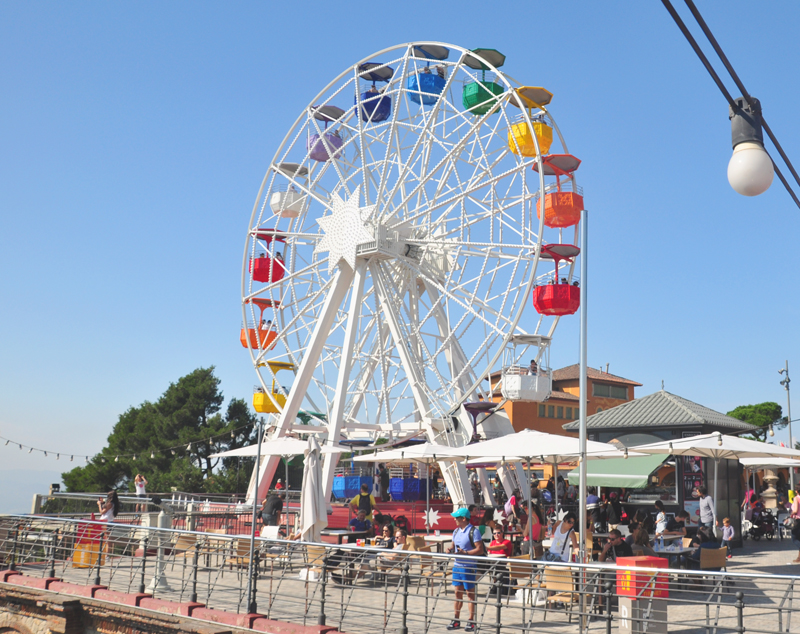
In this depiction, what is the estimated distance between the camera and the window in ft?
196

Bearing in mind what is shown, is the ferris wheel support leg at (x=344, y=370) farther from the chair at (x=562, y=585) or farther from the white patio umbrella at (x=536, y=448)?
the chair at (x=562, y=585)

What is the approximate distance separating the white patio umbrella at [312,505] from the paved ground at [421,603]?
743 millimetres

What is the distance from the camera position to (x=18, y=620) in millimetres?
14000

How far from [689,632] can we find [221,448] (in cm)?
5126

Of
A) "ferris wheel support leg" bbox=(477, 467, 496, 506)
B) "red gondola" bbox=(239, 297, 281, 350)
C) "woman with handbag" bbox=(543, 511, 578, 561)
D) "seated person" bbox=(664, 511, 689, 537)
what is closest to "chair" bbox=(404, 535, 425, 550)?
"woman with handbag" bbox=(543, 511, 578, 561)

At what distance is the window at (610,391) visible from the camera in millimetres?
59750

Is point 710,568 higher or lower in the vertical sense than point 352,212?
lower

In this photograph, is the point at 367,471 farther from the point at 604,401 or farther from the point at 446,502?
the point at 604,401

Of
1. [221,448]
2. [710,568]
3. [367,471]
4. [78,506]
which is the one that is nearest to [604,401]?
[221,448]

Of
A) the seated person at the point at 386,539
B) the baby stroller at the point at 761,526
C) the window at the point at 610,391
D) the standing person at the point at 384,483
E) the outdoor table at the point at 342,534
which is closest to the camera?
the seated person at the point at 386,539

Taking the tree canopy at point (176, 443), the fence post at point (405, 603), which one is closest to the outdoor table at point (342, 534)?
the fence post at point (405, 603)

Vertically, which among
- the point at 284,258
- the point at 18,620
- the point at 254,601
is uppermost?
the point at 284,258

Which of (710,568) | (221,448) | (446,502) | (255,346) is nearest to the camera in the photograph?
(710,568)

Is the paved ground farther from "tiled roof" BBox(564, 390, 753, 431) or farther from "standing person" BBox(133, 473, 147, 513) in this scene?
"standing person" BBox(133, 473, 147, 513)
